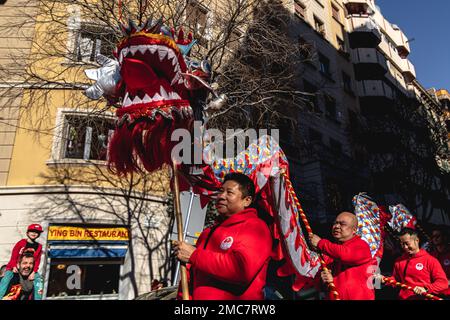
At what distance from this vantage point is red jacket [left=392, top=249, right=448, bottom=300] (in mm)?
3824

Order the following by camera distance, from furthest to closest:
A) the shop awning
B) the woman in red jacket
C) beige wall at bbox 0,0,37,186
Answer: beige wall at bbox 0,0,37,186
the shop awning
the woman in red jacket

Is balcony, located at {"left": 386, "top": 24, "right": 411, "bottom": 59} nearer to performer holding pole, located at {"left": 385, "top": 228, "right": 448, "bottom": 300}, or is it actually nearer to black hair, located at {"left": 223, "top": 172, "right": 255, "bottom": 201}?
performer holding pole, located at {"left": 385, "top": 228, "right": 448, "bottom": 300}

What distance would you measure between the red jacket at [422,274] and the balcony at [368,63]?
2272 cm

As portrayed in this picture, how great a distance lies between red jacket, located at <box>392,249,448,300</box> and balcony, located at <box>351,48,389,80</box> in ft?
74.5

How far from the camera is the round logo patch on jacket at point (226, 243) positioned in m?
2.17

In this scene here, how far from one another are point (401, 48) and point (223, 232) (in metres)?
36.6

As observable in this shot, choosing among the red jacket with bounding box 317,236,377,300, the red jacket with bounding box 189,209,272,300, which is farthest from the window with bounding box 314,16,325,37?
the red jacket with bounding box 189,209,272,300

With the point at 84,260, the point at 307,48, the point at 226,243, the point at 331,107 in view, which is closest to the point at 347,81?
the point at 331,107

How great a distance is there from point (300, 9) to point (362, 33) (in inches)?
277

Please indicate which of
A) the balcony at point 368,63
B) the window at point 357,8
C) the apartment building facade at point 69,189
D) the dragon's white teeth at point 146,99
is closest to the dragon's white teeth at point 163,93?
the dragon's white teeth at point 146,99

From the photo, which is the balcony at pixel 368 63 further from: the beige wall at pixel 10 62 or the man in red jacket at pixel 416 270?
the man in red jacket at pixel 416 270

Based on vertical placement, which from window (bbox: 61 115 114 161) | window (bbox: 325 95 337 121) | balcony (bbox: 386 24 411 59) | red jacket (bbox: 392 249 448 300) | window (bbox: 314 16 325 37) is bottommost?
red jacket (bbox: 392 249 448 300)

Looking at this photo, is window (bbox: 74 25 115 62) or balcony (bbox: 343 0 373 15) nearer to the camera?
window (bbox: 74 25 115 62)
